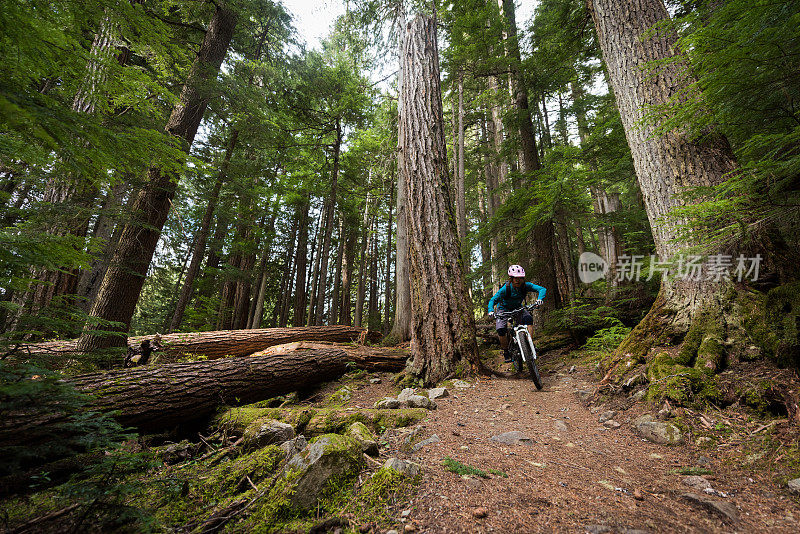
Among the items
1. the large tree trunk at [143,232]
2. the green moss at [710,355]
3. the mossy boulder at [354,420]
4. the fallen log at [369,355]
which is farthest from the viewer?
the fallen log at [369,355]

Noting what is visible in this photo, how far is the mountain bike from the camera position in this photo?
4.50m

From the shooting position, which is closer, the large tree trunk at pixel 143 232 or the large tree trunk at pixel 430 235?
the large tree trunk at pixel 430 235

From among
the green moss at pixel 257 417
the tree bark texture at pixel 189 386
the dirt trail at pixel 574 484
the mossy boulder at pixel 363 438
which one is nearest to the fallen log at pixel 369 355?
the tree bark texture at pixel 189 386

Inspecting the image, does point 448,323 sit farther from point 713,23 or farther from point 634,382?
point 713,23

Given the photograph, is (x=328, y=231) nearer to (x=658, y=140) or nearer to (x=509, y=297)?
(x=509, y=297)

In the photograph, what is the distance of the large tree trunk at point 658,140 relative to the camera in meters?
3.39

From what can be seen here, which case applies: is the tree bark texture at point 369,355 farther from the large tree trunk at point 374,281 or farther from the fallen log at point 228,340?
the large tree trunk at point 374,281

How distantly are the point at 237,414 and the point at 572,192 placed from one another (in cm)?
767

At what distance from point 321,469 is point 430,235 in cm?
400

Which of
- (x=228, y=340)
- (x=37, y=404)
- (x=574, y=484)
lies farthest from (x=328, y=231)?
(x=574, y=484)

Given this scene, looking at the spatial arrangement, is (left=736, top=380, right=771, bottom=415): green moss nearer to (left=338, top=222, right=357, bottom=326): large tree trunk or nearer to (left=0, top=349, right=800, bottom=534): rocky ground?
(left=0, top=349, right=800, bottom=534): rocky ground

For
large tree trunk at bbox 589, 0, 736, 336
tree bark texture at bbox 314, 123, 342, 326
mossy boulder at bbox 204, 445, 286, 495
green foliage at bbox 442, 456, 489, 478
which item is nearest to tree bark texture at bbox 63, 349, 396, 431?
mossy boulder at bbox 204, 445, 286, 495

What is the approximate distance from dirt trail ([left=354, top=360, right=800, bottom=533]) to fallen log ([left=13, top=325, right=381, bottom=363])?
5519 millimetres

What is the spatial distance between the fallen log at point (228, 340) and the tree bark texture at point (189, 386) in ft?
8.56
